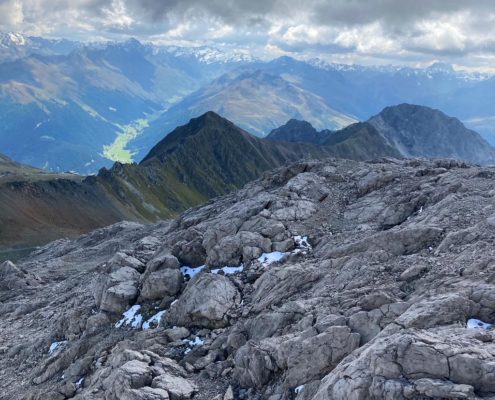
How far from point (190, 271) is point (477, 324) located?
24119 millimetres

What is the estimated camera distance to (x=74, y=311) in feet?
145

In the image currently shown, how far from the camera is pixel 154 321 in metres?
37.4

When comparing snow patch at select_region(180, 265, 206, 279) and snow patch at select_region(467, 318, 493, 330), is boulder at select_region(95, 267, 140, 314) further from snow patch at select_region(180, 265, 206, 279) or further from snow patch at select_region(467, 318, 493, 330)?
snow patch at select_region(467, 318, 493, 330)

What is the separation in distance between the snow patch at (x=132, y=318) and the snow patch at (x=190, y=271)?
445cm

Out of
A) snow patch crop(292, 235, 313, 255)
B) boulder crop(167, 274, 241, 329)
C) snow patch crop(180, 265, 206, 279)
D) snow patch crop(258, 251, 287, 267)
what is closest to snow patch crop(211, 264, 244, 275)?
snow patch crop(258, 251, 287, 267)

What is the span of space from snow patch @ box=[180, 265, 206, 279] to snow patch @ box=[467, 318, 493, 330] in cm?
2259

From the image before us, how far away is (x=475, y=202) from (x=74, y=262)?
6464 centimetres

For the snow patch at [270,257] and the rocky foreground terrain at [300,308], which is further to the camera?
the snow patch at [270,257]

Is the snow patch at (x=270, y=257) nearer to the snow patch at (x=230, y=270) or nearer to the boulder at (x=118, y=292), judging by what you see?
the snow patch at (x=230, y=270)

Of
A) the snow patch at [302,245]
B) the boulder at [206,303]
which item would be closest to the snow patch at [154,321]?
the boulder at [206,303]

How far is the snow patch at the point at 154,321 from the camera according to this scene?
122ft

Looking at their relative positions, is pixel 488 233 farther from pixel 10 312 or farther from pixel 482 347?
pixel 10 312

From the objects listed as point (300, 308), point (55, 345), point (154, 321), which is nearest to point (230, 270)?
point (154, 321)

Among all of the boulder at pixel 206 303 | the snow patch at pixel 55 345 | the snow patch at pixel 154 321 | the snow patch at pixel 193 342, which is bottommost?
the snow patch at pixel 55 345
